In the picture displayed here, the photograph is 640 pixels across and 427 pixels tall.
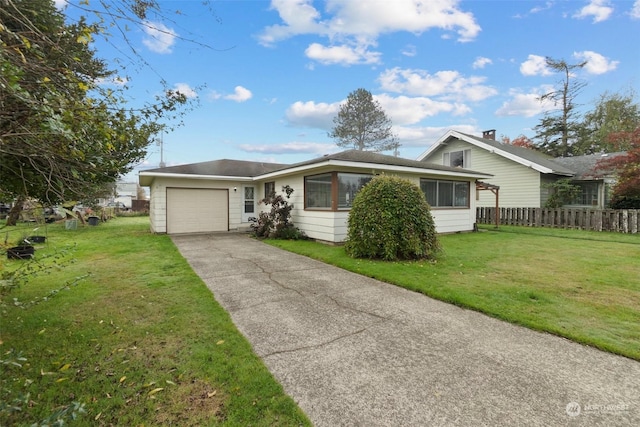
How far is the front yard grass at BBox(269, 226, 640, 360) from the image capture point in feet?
11.0

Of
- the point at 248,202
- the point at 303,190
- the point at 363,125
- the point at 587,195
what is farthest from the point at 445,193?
the point at 363,125

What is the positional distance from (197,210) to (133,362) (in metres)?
11.0

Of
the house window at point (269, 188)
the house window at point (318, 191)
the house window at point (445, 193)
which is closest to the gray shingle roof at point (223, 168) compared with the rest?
the house window at point (269, 188)

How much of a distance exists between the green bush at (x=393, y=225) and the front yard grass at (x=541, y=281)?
0.40 m

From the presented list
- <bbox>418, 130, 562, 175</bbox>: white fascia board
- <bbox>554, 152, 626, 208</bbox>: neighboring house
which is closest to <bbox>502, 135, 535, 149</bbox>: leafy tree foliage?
<bbox>554, 152, 626, 208</bbox>: neighboring house

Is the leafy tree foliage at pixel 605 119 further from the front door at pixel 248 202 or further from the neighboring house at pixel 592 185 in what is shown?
the front door at pixel 248 202

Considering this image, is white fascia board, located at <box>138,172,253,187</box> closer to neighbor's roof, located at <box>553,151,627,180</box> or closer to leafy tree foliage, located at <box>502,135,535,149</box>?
neighbor's roof, located at <box>553,151,627,180</box>

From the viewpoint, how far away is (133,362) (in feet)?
8.54

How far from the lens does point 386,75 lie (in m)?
15.9

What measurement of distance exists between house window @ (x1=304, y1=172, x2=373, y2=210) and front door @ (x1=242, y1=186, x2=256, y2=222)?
15.9 feet

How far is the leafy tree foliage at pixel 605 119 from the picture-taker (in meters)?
27.3

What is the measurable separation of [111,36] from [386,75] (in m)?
15.8

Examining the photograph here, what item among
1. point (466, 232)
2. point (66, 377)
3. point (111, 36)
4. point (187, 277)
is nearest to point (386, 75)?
point (466, 232)

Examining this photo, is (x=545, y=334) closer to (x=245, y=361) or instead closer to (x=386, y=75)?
(x=245, y=361)
